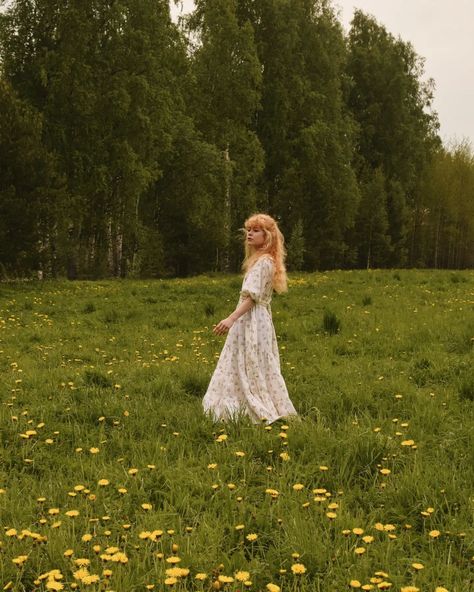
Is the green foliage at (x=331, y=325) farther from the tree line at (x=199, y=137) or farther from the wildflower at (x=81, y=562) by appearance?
the wildflower at (x=81, y=562)

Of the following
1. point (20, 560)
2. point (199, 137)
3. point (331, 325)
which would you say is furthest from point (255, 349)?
point (199, 137)

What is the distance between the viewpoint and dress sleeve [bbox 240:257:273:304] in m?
5.91

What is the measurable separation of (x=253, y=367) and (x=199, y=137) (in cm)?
2739

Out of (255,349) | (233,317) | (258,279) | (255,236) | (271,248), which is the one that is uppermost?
(255,236)

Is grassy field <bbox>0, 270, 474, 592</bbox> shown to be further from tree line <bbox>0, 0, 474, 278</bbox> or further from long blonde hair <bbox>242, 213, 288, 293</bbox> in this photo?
tree line <bbox>0, 0, 474, 278</bbox>

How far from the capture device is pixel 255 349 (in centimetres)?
592

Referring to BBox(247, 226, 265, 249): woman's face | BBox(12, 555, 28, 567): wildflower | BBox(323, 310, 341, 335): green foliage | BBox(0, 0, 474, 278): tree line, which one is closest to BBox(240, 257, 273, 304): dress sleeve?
BBox(247, 226, 265, 249): woman's face

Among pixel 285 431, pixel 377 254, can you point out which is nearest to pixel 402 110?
pixel 377 254

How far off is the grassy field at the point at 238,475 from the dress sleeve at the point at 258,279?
50.9 inches

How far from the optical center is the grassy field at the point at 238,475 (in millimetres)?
3094

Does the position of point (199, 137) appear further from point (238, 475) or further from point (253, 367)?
point (238, 475)

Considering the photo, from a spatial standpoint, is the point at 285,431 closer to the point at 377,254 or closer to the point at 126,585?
the point at 126,585

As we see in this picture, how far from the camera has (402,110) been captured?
44750mm

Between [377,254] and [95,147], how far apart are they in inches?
1039
